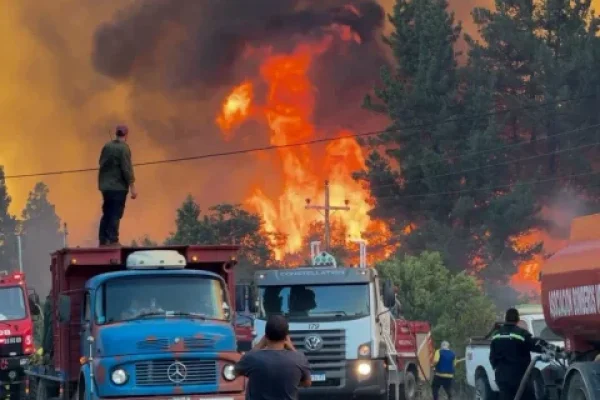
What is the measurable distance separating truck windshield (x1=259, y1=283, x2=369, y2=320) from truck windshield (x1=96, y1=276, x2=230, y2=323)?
5.63 metres

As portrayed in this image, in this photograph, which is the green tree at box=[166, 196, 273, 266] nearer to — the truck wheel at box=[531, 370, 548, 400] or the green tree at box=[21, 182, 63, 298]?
the truck wheel at box=[531, 370, 548, 400]

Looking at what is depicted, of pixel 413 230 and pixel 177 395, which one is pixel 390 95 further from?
pixel 177 395

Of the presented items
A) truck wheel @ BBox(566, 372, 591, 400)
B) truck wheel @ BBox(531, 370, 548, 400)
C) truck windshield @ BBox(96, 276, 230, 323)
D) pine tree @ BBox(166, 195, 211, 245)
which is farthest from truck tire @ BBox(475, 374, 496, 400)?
pine tree @ BBox(166, 195, 211, 245)

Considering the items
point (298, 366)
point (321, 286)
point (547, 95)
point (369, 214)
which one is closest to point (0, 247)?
point (369, 214)

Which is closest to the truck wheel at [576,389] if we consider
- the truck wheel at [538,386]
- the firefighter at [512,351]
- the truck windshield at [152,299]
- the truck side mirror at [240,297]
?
the firefighter at [512,351]

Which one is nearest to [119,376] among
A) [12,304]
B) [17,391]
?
[17,391]

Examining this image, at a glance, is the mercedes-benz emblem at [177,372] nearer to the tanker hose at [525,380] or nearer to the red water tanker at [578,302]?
the tanker hose at [525,380]

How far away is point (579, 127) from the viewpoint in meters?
59.1

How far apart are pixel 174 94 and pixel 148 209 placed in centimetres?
965

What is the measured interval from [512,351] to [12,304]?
48.2ft

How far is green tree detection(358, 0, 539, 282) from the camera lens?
59.7 m

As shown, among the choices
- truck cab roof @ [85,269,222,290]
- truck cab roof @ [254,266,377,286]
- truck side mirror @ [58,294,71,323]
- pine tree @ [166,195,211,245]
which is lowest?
truck side mirror @ [58,294,71,323]

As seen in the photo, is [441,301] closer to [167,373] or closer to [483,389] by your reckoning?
[483,389]

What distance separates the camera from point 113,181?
→ 65.4 feet
